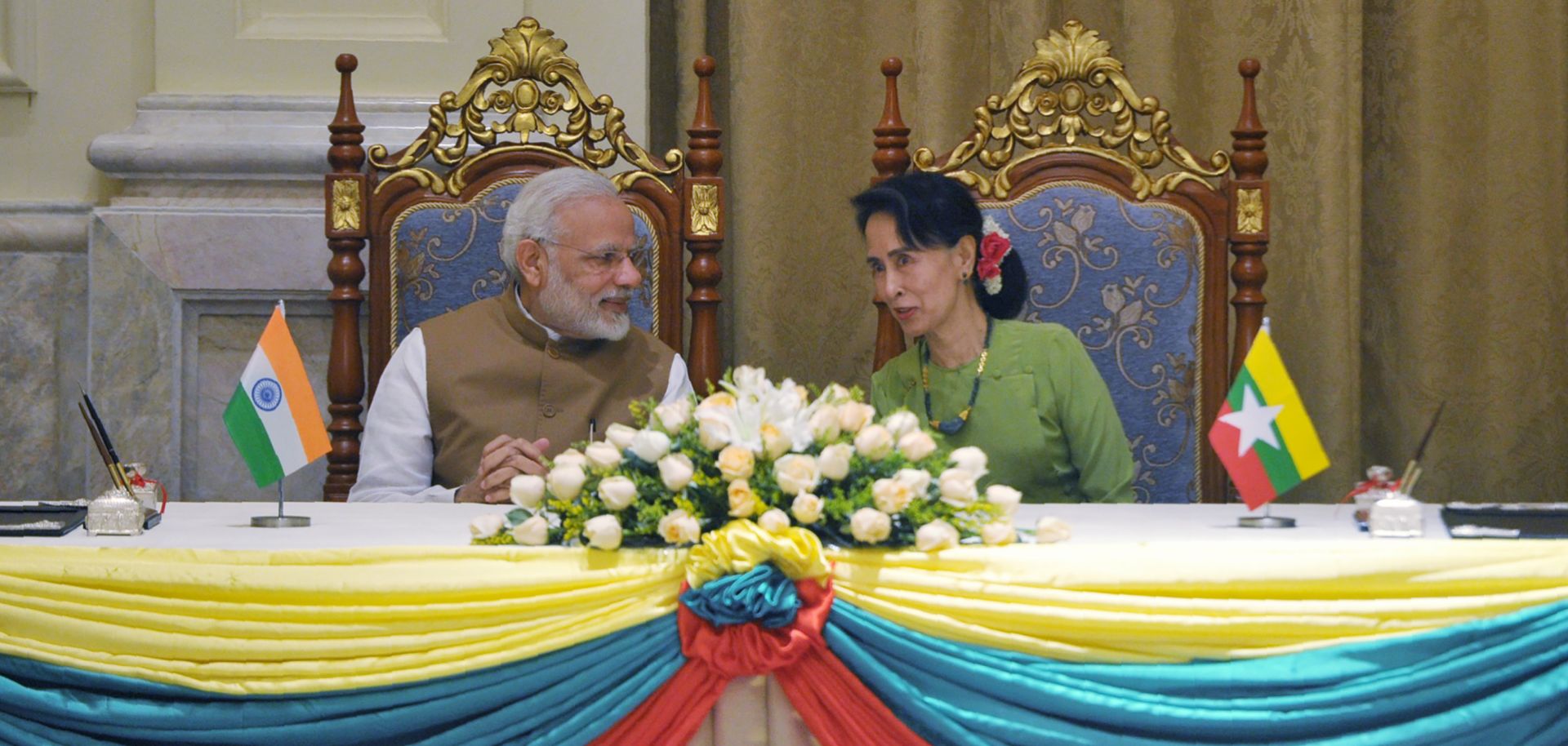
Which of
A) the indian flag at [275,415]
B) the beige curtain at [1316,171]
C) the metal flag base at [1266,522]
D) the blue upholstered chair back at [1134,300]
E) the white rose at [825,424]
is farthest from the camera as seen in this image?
the beige curtain at [1316,171]

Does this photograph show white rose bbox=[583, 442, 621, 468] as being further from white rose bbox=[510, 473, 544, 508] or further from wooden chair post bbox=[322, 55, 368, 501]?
wooden chair post bbox=[322, 55, 368, 501]

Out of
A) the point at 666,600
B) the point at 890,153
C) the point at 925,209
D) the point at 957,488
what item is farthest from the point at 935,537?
the point at 890,153

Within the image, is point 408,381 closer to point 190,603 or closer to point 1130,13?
point 190,603

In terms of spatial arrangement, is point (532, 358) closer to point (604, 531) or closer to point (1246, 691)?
point (604, 531)

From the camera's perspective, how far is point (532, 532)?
1.59 m

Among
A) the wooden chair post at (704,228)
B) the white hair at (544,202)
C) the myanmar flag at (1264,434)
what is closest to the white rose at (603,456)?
the myanmar flag at (1264,434)

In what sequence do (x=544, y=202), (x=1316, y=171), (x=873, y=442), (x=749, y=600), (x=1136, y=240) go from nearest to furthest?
(x=749, y=600)
(x=873, y=442)
(x=544, y=202)
(x=1136, y=240)
(x=1316, y=171)

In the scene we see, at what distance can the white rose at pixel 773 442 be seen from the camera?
153 centimetres

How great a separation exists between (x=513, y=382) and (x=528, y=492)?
133 cm

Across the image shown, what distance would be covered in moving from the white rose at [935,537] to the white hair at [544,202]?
1506 mm

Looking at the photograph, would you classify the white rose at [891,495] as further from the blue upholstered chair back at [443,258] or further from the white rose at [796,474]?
the blue upholstered chair back at [443,258]

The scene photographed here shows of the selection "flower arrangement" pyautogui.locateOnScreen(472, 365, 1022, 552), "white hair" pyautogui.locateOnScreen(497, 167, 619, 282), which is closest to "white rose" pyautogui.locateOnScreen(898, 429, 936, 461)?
"flower arrangement" pyautogui.locateOnScreen(472, 365, 1022, 552)

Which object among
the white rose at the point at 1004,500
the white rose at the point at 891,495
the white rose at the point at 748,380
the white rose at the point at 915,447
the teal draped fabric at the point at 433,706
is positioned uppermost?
the white rose at the point at 748,380

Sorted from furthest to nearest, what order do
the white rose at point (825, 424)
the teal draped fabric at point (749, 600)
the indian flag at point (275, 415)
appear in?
the indian flag at point (275, 415), the white rose at point (825, 424), the teal draped fabric at point (749, 600)
